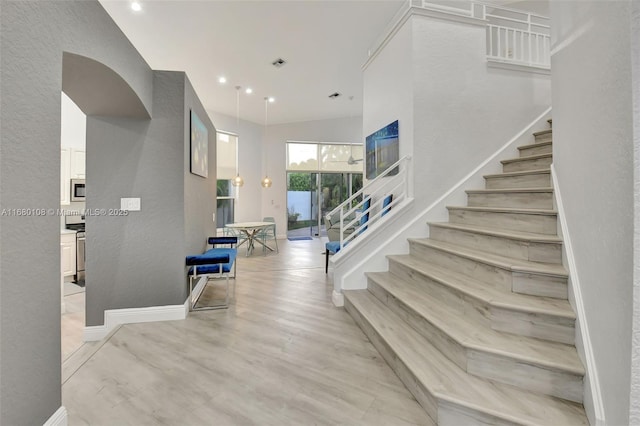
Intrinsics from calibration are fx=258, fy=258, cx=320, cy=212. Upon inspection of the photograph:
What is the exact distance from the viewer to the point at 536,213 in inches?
80.8

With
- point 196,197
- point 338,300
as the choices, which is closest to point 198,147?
point 196,197

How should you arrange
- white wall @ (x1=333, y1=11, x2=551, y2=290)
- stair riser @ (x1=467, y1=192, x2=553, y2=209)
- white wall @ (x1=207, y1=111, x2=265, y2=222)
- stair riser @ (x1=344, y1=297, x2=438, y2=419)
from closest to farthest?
stair riser @ (x1=344, y1=297, x2=438, y2=419), stair riser @ (x1=467, y1=192, x2=553, y2=209), white wall @ (x1=333, y1=11, x2=551, y2=290), white wall @ (x1=207, y1=111, x2=265, y2=222)

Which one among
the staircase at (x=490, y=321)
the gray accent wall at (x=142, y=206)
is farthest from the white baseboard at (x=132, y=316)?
the staircase at (x=490, y=321)

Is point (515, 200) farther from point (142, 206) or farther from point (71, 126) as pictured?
point (71, 126)

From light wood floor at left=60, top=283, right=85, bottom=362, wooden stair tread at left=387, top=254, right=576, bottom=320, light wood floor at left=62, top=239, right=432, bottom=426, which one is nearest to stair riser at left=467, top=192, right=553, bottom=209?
wooden stair tread at left=387, top=254, right=576, bottom=320

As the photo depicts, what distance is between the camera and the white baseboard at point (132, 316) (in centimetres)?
263

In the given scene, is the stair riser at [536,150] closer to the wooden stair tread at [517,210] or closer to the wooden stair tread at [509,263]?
the wooden stair tread at [517,210]

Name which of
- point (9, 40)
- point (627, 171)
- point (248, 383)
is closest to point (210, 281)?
point (248, 383)

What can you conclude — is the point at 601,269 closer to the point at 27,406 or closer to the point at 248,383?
the point at 248,383

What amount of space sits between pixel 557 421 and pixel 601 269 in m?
0.75

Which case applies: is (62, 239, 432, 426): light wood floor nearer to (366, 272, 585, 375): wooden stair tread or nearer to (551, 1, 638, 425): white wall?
Answer: (366, 272, 585, 375): wooden stair tread

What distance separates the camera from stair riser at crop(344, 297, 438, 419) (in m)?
1.49

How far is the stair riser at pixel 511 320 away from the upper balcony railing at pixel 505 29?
3.37 meters

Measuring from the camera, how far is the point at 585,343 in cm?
135
